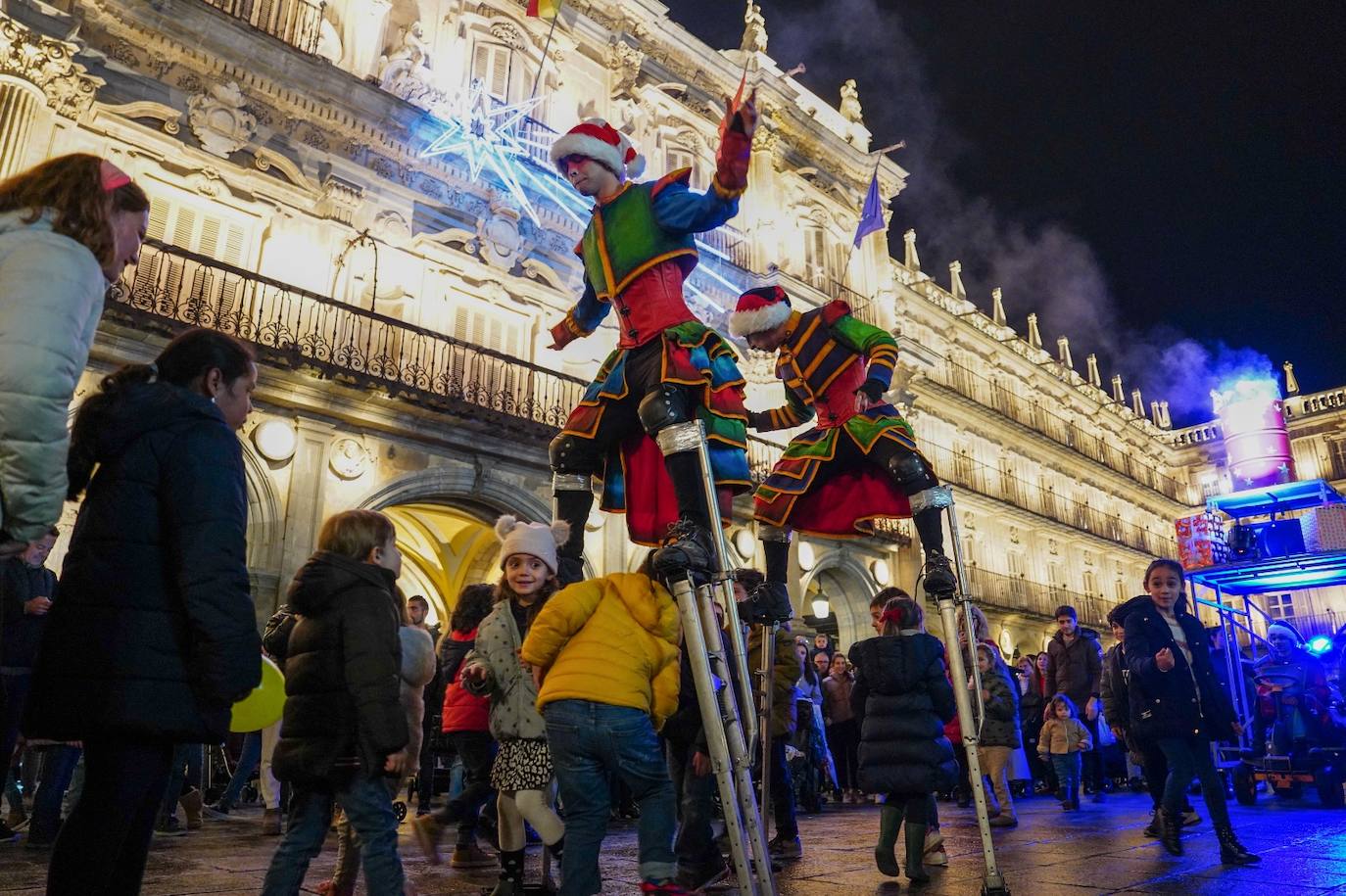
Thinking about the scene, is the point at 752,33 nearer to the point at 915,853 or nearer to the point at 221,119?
the point at 221,119

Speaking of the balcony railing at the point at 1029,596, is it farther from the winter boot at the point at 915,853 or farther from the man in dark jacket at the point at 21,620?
the man in dark jacket at the point at 21,620

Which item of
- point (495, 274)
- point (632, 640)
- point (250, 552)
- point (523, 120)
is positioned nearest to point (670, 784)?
point (632, 640)

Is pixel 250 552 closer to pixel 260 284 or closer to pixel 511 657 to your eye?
pixel 260 284

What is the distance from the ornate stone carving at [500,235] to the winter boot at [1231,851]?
40.7 ft

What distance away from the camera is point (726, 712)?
9.56 feet

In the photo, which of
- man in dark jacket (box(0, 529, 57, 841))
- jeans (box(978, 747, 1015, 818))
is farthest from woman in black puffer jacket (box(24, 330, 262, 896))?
jeans (box(978, 747, 1015, 818))

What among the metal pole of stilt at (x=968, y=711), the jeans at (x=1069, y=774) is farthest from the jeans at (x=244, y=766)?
the jeans at (x=1069, y=774)

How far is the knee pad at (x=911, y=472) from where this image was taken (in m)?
4.23

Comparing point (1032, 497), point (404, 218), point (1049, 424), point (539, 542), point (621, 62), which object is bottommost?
point (539, 542)

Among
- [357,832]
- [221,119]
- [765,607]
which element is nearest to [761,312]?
[765,607]

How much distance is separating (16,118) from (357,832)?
35.0 ft

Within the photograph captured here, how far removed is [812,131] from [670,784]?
2084cm

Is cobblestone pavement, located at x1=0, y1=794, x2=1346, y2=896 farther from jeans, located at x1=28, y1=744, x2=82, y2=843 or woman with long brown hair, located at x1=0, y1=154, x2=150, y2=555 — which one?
woman with long brown hair, located at x1=0, y1=154, x2=150, y2=555

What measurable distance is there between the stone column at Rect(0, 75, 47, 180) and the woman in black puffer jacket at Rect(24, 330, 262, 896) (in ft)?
32.8
